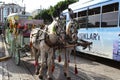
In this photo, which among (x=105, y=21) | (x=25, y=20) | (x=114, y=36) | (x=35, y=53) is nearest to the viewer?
(x=35, y=53)

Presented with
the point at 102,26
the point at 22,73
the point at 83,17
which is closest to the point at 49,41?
the point at 22,73

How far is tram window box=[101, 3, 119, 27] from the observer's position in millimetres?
10993

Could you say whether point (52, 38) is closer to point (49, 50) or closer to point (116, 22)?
point (49, 50)

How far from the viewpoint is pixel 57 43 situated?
27.3 ft

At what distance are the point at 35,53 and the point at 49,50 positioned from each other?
1.86m

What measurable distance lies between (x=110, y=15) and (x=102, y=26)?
0.88 m

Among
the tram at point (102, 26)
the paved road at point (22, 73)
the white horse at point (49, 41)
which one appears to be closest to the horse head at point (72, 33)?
the white horse at point (49, 41)

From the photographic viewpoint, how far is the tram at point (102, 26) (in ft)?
35.7

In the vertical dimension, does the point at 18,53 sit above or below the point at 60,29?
below

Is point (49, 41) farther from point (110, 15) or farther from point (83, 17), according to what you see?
point (83, 17)

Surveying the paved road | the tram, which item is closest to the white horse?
the paved road

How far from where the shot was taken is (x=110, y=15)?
37.4 feet

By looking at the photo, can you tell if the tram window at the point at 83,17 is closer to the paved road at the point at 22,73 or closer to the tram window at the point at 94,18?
the tram window at the point at 94,18

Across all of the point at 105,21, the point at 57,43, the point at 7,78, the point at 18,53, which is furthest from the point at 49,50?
the point at 105,21
